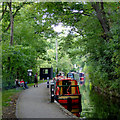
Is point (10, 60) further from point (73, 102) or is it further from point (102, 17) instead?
point (102, 17)

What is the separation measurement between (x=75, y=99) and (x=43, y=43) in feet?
82.6

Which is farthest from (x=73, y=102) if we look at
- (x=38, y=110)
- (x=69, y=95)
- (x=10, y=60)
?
(x=10, y=60)

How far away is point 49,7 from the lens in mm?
19359

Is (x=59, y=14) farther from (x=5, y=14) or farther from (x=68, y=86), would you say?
(x=5, y=14)

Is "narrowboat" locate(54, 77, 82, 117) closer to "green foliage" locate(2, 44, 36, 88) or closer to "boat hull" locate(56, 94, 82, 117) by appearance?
"boat hull" locate(56, 94, 82, 117)

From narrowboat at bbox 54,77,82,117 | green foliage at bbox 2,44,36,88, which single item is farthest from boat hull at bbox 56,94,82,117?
green foliage at bbox 2,44,36,88

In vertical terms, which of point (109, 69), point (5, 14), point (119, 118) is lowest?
point (119, 118)

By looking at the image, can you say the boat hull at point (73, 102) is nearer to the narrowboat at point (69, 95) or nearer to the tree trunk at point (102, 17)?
the narrowboat at point (69, 95)

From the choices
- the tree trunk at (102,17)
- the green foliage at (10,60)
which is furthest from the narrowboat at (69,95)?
the green foliage at (10,60)

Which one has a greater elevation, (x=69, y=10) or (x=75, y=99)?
(x=69, y=10)

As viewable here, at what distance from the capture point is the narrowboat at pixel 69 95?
1557 cm

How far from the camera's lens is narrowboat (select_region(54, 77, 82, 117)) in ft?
51.1

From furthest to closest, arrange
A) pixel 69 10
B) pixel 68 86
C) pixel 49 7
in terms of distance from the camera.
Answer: pixel 69 10, pixel 49 7, pixel 68 86

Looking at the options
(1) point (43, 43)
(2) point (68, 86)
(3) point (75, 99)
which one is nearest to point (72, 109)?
(3) point (75, 99)
